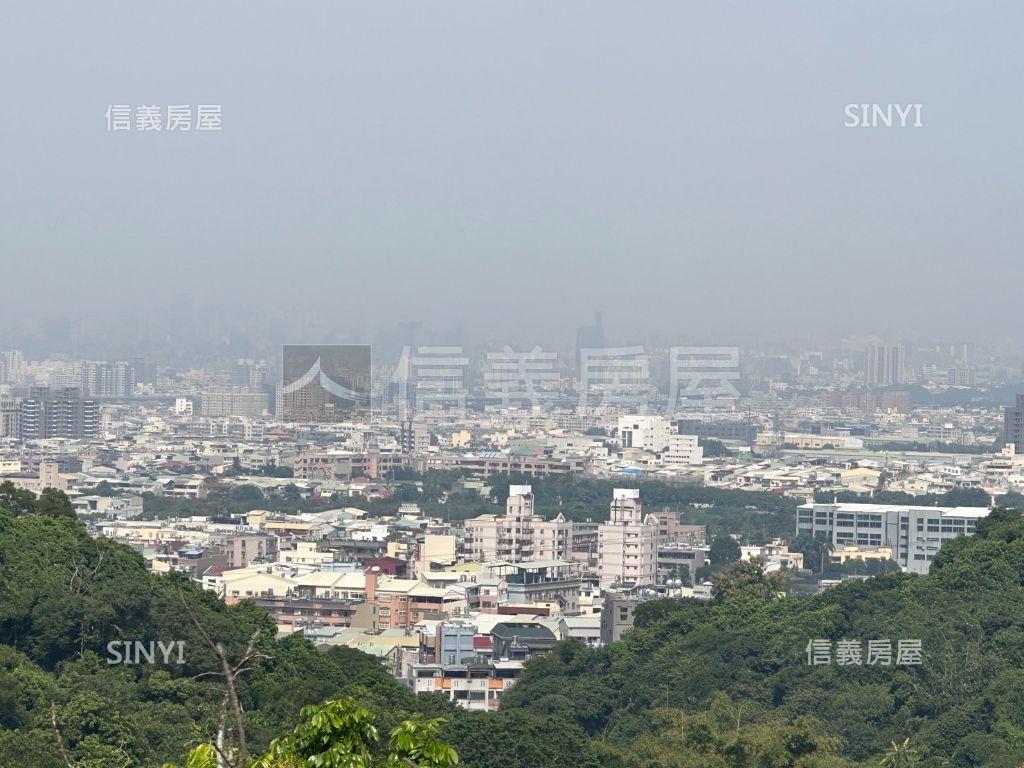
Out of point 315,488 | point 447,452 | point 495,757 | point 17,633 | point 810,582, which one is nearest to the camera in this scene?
point 495,757

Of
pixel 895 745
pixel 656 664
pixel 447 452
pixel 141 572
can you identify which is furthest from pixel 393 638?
pixel 447 452

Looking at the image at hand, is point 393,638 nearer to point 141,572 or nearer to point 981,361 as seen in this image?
point 141,572
